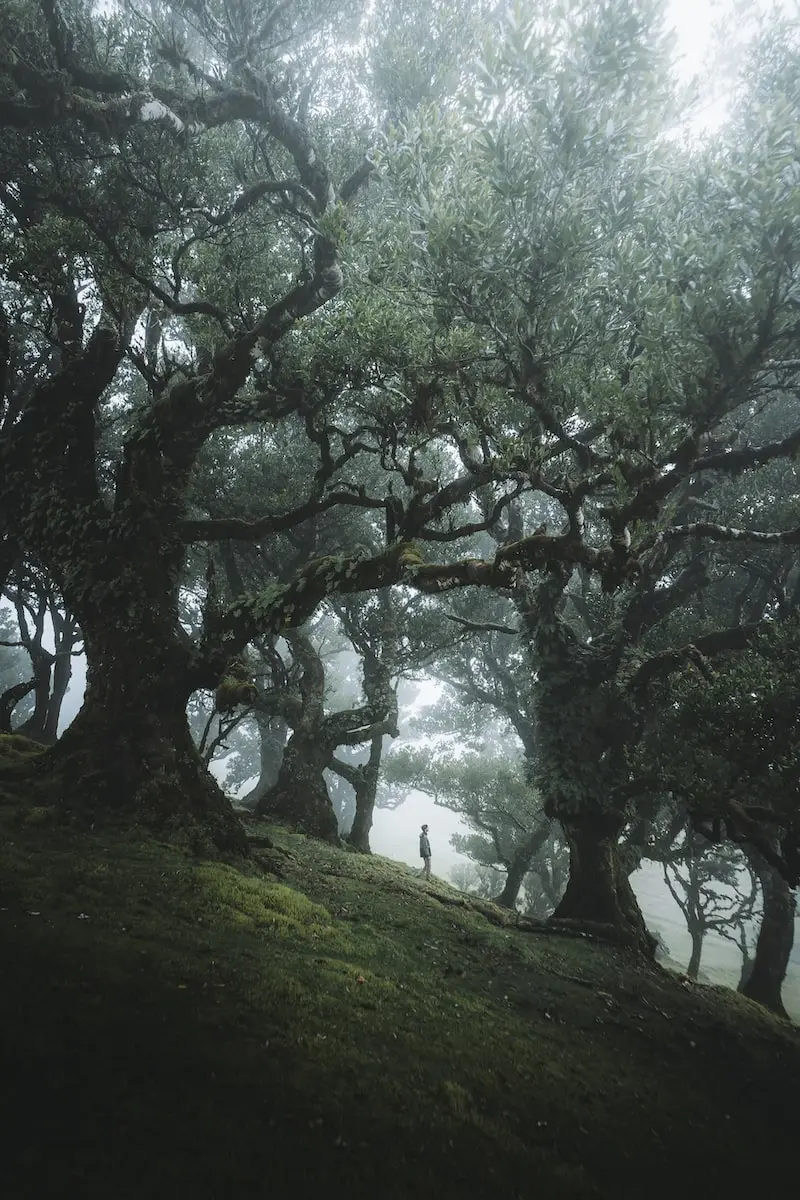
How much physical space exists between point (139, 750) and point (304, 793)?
30.5ft

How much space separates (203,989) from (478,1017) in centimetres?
352

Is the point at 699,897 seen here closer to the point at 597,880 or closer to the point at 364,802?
the point at 597,880

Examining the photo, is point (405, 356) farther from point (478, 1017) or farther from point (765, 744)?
point (478, 1017)

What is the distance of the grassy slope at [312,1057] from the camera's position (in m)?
3.52

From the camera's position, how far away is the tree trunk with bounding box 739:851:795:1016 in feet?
54.1

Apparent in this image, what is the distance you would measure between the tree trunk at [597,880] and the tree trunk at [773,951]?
17.9 ft

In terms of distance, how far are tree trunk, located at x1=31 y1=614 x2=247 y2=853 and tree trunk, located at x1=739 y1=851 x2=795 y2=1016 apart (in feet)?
53.8

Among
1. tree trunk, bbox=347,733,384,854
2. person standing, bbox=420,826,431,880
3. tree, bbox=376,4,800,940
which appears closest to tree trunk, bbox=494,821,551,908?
person standing, bbox=420,826,431,880

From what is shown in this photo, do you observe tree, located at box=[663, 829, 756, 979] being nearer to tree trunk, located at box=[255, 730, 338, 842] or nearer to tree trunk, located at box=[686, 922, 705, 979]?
tree trunk, located at box=[686, 922, 705, 979]

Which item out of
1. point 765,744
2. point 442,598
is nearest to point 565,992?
point 765,744

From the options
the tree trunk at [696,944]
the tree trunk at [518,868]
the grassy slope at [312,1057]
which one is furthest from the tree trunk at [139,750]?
the tree trunk at [696,944]

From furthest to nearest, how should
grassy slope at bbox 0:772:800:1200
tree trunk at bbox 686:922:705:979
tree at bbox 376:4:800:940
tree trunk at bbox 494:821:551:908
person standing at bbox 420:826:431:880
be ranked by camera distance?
tree trunk at bbox 686:922:705:979 → tree trunk at bbox 494:821:551:908 → person standing at bbox 420:826:431:880 → tree at bbox 376:4:800:940 → grassy slope at bbox 0:772:800:1200

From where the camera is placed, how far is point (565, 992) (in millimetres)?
9250

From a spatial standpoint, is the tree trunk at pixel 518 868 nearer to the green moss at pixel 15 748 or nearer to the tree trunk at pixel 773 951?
the tree trunk at pixel 773 951
